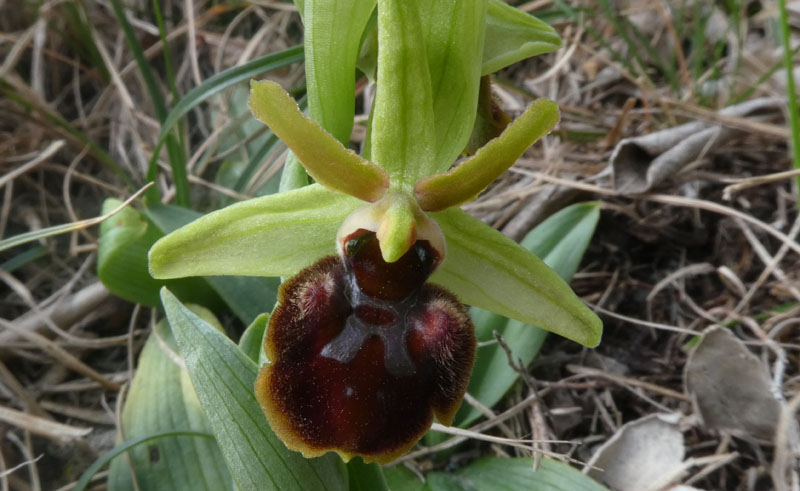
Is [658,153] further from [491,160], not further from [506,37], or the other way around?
[491,160]

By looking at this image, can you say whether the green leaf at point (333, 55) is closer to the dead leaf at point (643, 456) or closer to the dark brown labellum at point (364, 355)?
the dark brown labellum at point (364, 355)

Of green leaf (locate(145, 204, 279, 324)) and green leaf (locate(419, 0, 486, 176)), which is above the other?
green leaf (locate(419, 0, 486, 176))

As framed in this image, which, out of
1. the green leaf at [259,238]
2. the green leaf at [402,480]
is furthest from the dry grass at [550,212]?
the green leaf at [259,238]

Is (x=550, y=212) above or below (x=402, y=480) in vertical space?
above

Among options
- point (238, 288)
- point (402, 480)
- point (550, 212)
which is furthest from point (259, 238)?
point (550, 212)

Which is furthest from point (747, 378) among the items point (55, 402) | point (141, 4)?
point (141, 4)

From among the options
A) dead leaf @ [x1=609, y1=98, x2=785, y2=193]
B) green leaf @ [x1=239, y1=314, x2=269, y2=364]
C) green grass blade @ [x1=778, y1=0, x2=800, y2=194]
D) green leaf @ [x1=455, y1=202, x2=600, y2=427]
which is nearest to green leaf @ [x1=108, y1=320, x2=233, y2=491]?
green leaf @ [x1=239, y1=314, x2=269, y2=364]

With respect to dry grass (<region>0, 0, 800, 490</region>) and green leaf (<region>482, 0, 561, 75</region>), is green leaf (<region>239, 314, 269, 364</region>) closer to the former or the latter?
dry grass (<region>0, 0, 800, 490</region>)

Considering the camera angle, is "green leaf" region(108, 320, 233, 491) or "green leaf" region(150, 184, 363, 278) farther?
"green leaf" region(108, 320, 233, 491)
